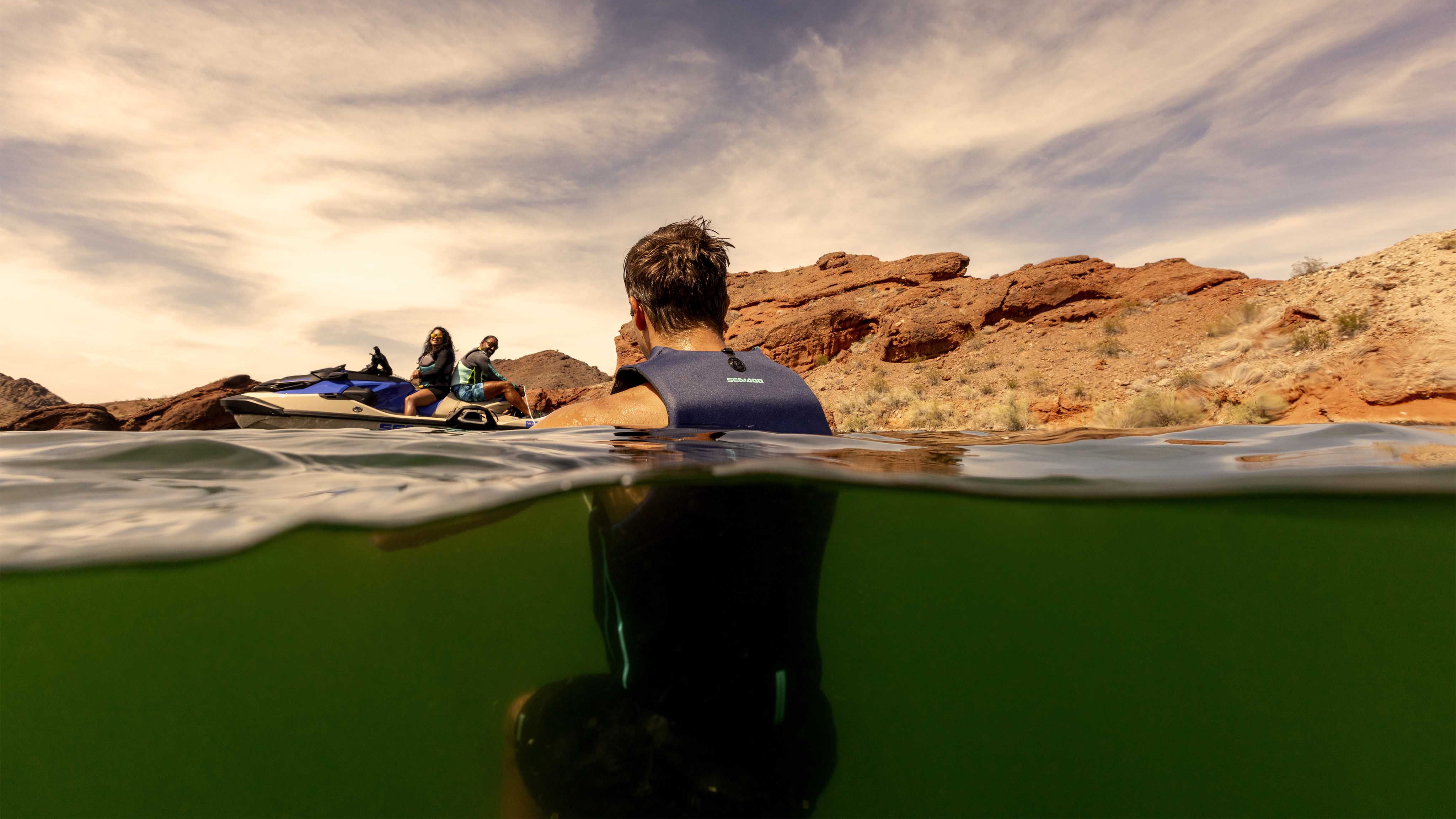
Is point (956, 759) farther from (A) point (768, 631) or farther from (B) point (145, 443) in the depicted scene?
(B) point (145, 443)

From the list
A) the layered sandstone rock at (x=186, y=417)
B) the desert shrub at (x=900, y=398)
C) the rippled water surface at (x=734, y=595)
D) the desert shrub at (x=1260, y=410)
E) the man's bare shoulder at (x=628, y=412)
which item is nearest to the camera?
the man's bare shoulder at (x=628, y=412)

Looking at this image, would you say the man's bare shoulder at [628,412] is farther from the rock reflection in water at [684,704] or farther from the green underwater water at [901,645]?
the green underwater water at [901,645]

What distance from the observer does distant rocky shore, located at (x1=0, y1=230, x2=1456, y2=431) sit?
11734 millimetres

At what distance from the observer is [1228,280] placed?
20516mm

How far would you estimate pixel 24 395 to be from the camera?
102 ft

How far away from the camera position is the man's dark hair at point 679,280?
339 centimetres

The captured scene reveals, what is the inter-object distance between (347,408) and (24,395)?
37337mm

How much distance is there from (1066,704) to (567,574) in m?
4.68

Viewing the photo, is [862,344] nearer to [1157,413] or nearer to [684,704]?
[1157,413]

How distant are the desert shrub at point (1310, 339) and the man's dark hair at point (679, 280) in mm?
15181

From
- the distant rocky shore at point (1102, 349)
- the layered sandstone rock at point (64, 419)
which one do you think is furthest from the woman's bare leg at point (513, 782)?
the layered sandstone rock at point (64, 419)

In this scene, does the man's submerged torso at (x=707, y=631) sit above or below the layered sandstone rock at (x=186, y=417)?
below

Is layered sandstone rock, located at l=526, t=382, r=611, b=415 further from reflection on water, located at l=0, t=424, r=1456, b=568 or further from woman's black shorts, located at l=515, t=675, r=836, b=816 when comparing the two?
woman's black shorts, located at l=515, t=675, r=836, b=816

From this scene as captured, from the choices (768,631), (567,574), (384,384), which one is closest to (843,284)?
(384,384)
